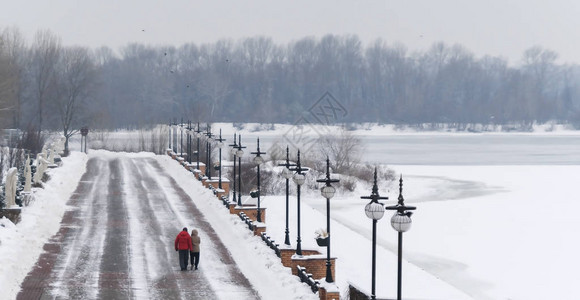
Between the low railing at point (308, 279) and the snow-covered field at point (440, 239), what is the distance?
0.36m

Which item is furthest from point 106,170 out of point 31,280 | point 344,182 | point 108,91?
point 108,91

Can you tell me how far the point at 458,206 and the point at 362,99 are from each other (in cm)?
11620

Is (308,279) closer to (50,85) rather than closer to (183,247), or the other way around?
(183,247)

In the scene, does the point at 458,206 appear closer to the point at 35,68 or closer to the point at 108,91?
the point at 35,68

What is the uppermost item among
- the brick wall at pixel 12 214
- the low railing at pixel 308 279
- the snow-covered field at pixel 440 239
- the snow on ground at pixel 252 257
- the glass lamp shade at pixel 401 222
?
the glass lamp shade at pixel 401 222

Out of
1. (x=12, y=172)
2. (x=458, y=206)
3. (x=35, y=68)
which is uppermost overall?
(x=35, y=68)

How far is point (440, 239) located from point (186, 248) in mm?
19893

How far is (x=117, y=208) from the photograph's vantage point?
37.7m

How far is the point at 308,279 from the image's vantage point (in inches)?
864

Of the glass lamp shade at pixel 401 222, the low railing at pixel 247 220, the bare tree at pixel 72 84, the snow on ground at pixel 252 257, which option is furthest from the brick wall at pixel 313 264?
the bare tree at pixel 72 84

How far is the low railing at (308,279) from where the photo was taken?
21.1 m

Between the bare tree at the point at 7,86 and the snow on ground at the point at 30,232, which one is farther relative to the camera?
the bare tree at the point at 7,86

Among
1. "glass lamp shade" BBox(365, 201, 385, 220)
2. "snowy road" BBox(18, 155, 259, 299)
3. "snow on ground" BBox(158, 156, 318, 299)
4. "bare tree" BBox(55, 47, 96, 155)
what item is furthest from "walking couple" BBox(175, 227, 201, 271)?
"bare tree" BBox(55, 47, 96, 155)

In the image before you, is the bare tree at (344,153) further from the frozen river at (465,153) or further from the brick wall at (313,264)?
the brick wall at (313,264)
